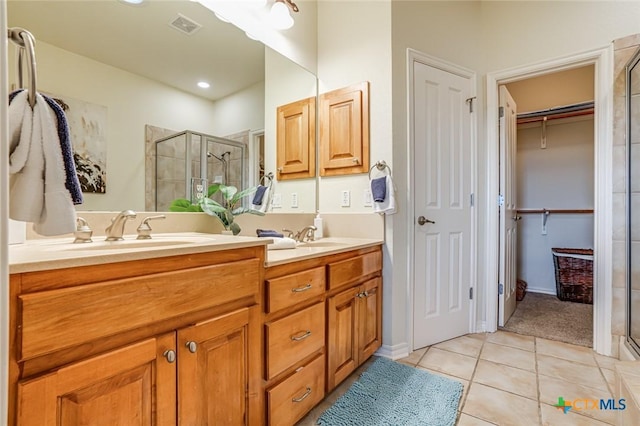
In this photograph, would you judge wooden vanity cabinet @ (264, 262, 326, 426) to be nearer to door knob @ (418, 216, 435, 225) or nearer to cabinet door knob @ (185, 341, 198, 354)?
cabinet door knob @ (185, 341, 198, 354)

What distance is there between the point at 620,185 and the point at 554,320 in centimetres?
127

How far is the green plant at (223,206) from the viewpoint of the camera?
1.49m

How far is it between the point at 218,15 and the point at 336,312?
171 cm

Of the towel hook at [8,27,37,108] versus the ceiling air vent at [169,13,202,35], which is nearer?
the towel hook at [8,27,37,108]

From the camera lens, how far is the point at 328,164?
2219 millimetres

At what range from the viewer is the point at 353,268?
1.63 m

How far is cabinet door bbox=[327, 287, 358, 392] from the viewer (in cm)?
145

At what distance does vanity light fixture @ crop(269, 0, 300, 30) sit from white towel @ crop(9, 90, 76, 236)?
157cm

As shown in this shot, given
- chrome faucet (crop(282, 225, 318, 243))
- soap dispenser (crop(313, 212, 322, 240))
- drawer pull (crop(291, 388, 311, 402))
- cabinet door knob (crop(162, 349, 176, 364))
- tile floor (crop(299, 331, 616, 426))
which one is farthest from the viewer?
soap dispenser (crop(313, 212, 322, 240))

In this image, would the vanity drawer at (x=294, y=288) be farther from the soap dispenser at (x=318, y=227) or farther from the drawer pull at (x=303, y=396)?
the soap dispenser at (x=318, y=227)

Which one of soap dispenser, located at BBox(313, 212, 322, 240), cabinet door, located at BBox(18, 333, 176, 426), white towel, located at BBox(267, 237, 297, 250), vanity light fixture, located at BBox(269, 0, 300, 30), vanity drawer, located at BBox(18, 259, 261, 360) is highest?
vanity light fixture, located at BBox(269, 0, 300, 30)

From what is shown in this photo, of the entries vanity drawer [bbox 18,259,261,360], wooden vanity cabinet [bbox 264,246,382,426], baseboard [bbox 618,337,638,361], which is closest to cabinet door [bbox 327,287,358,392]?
wooden vanity cabinet [bbox 264,246,382,426]

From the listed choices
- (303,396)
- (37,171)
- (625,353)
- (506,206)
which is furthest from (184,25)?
(625,353)

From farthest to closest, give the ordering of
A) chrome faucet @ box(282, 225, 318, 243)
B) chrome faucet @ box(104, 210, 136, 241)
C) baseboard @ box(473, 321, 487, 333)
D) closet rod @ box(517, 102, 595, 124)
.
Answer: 1. closet rod @ box(517, 102, 595, 124)
2. baseboard @ box(473, 321, 487, 333)
3. chrome faucet @ box(282, 225, 318, 243)
4. chrome faucet @ box(104, 210, 136, 241)
